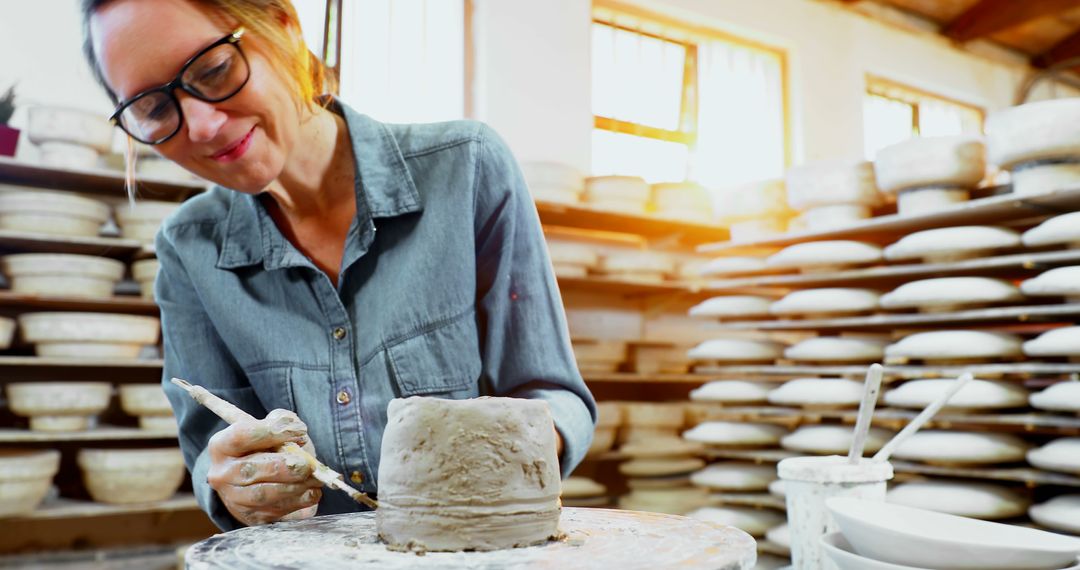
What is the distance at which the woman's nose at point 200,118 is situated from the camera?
1161 millimetres

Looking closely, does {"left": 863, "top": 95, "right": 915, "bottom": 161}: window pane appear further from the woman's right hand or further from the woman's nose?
the woman's right hand

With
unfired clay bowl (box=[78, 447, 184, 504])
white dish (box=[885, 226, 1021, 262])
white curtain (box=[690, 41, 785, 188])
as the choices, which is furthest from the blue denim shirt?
white curtain (box=[690, 41, 785, 188])

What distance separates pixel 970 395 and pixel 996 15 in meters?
5.29

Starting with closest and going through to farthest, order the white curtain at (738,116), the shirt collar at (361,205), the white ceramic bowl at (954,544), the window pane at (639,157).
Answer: the white ceramic bowl at (954,544), the shirt collar at (361,205), the window pane at (639,157), the white curtain at (738,116)

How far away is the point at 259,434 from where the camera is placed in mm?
1020

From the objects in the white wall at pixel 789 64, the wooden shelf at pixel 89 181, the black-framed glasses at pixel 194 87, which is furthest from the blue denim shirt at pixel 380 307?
the white wall at pixel 789 64

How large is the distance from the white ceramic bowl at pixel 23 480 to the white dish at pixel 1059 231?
11.6 ft

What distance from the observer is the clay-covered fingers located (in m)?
1.02

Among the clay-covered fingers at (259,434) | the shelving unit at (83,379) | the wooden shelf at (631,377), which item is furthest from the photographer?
the wooden shelf at (631,377)

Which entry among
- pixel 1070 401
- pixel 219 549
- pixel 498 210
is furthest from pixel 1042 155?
pixel 219 549

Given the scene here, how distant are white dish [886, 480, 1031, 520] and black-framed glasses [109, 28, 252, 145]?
2.28 m

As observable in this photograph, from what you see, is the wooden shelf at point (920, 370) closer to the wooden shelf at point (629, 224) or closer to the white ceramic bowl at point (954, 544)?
the wooden shelf at point (629, 224)

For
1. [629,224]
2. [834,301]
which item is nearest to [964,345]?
[834,301]

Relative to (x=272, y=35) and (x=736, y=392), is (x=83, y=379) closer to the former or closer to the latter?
(x=736, y=392)
